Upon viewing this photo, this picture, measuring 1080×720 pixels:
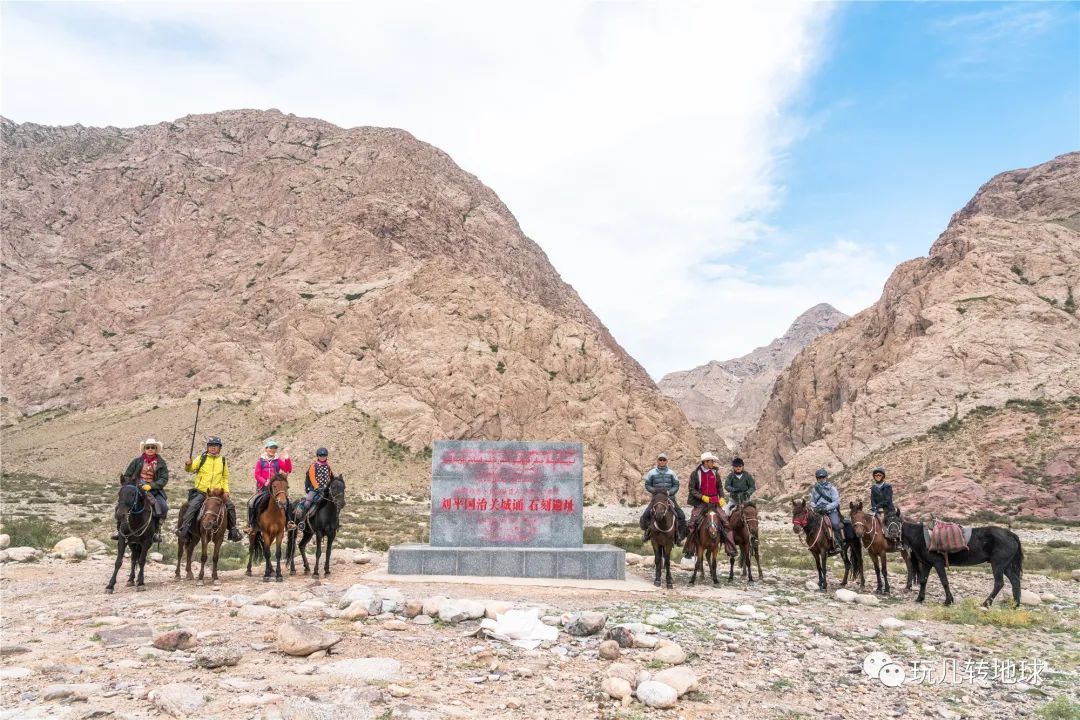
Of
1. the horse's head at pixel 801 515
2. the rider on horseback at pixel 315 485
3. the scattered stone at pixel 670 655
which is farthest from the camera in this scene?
the horse's head at pixel 801 515

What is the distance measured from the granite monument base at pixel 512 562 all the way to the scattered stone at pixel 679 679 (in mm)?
7994

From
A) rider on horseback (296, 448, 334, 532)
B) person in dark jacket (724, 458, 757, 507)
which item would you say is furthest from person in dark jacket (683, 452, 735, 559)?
rider on horseback (296, 448, 334, 532)

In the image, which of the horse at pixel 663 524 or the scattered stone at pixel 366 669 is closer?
the scattered stone at pixel 366 669

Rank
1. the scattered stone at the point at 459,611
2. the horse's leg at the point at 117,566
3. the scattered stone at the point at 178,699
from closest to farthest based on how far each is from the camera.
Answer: the scattered stone at the point at 178,699
the scattered stone at the point at 459,611
the horse's leg at the point at 117,566

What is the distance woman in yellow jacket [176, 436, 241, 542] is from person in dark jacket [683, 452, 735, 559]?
9615mm

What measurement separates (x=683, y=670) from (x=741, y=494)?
9.24 meters

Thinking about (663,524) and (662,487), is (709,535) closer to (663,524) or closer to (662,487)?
(663,524)

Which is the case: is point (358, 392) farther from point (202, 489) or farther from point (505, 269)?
point (202, 489)

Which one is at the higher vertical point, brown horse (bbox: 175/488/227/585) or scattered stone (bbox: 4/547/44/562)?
brown horse (bbox: 175/488/227/585)

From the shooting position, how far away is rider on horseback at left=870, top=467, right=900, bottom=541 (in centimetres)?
1377

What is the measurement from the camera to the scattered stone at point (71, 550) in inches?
639

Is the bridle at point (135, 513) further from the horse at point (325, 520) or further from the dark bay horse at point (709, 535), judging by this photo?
the dark bay horse at point (709, 535)

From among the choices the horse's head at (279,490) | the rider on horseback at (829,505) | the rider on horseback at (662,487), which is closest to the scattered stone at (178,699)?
the horse's head at (279,490)

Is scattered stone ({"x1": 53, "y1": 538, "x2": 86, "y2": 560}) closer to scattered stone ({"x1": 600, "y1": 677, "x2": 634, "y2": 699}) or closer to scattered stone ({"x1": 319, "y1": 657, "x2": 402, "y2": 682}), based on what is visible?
scattered stone ({"x1": 319, "y1": 657, "x2": 402, "y2": 682})
